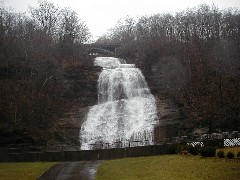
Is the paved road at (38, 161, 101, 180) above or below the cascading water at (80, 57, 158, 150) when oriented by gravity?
below

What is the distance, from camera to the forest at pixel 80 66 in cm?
4256

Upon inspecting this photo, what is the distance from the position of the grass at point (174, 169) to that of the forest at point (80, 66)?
16778 mm

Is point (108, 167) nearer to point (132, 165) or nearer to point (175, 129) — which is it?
point (132, 165)

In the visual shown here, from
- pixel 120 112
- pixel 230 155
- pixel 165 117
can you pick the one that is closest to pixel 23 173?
pixel 230 155

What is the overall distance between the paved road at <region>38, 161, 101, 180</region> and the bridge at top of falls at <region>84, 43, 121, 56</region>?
5726 centimetres

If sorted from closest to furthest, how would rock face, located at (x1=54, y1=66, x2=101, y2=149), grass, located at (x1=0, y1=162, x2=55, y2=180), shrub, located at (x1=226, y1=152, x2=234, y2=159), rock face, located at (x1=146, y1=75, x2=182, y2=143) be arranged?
grass, located at (x1=0, y1=162, x2=55, y2=180) < shrub, located at (x1=226, y1=152, x2=234, y2=159) < rock face, located at (x1=146, y1=75, x2=182, y2=143) < rock face, located at (x1=54, y1=66, x2=101, y2=149)

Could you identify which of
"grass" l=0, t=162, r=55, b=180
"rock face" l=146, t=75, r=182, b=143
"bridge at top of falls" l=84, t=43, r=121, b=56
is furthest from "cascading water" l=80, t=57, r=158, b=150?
"bridge at top of falls" l=84, t=43, r=121, b=56

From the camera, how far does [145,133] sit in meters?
40.3

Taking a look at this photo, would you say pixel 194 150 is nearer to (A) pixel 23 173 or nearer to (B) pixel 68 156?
(B) pixel 68 156

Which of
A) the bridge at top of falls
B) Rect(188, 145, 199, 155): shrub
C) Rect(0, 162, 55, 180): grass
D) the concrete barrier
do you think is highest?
the bridge at top of falls

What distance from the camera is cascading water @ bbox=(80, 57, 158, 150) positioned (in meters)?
40.3

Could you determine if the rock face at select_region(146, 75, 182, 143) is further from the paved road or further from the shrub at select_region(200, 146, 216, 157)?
the paved road

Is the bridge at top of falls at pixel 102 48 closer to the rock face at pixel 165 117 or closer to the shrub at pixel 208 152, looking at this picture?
the rock face at pixel 165 117

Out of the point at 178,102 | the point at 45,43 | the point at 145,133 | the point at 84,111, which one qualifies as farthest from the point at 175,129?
the point at 45,43
